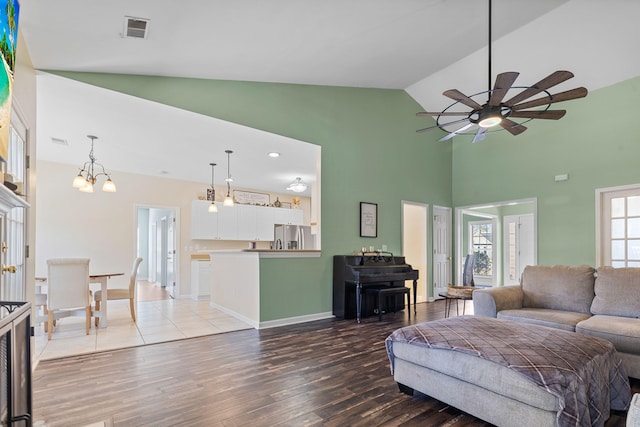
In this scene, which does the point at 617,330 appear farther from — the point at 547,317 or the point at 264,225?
the point at 264,225

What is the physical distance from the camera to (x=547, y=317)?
315 centimetres

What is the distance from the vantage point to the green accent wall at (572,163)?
4.95 metres

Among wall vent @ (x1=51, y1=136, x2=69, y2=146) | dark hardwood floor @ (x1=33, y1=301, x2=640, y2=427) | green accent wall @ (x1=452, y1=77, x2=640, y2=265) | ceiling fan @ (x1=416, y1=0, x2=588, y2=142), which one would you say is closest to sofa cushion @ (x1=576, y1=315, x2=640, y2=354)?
dark hardwood floor @ (x1=33, y1=301, x2=640, y2=427)

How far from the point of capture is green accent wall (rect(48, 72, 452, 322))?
4055 millimetres

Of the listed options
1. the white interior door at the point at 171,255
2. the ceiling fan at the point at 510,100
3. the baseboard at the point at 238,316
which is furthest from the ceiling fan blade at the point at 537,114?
the white interior door at the point at 171,255

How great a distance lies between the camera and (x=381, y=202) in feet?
19.4

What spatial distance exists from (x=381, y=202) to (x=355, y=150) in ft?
3.34

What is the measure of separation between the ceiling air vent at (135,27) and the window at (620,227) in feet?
20.2

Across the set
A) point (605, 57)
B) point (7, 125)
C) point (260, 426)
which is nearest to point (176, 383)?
point (260, 426)

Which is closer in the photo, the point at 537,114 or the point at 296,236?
the point at 537,114

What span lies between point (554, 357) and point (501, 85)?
1.91 metres

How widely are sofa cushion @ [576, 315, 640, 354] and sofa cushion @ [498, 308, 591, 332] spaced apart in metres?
0.09

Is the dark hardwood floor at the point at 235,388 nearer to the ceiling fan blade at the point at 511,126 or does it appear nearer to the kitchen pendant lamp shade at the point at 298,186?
the ceiling fan blade at the point at 511,126

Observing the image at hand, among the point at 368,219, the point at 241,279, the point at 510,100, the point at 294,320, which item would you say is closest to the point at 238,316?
the point at 241,279
